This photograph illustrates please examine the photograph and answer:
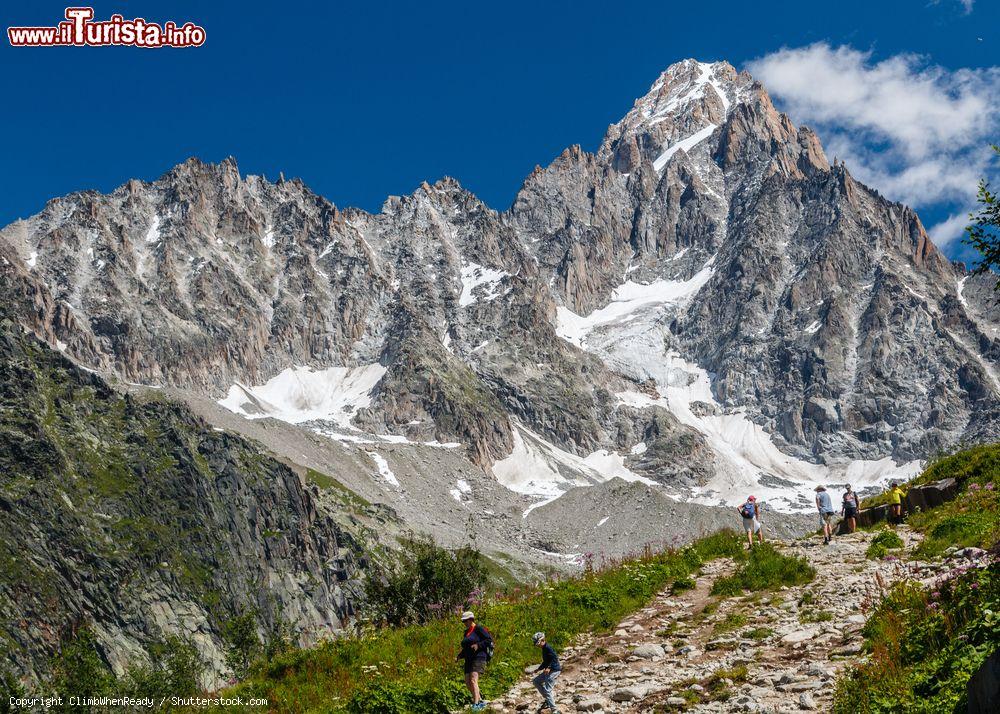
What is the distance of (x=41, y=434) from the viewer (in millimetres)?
158125

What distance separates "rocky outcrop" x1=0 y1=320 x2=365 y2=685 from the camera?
125 m

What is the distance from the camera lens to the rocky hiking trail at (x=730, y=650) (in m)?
16.0

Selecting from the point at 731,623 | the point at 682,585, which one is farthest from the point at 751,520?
the point at 731,623

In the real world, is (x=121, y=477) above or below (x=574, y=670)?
above

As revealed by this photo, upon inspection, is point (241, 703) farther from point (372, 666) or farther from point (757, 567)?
point (757, 567)

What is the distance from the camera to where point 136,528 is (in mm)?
152000

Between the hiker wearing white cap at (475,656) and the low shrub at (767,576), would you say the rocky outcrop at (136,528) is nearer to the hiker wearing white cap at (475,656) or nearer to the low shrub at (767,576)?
the low shrub at (767,576)

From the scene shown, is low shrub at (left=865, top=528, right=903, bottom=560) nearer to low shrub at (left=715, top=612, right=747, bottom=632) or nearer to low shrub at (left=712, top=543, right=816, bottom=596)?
low shrub at (left=712, top=543, right=816, bottom=596)

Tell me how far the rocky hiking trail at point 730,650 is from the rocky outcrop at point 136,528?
3619 inches

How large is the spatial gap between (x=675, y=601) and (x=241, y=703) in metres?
11.7

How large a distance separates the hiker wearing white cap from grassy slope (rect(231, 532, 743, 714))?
0.54 metres

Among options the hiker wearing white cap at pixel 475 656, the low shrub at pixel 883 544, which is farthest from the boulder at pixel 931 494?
the hiker wearing white cap at pixel 475 656

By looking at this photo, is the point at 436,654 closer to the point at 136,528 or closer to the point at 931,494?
the point at 931,494

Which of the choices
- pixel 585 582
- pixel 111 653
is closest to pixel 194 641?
pixel 111 653
